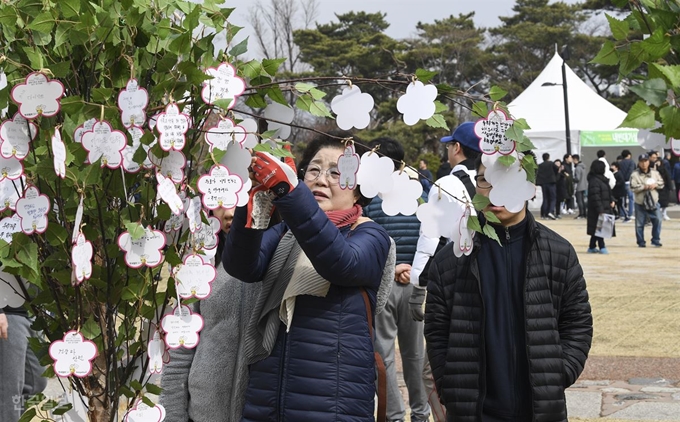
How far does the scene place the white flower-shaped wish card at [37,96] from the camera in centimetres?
216

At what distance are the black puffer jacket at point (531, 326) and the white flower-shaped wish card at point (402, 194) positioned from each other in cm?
76

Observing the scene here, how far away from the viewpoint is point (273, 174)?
261cm

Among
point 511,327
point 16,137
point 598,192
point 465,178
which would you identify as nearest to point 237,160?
point 16,137

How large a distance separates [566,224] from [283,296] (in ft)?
69.9

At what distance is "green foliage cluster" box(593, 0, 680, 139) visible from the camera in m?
1.72

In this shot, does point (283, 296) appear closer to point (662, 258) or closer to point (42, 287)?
point (42, 287)

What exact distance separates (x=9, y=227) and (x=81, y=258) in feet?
0.69

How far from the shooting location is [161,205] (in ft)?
7.80

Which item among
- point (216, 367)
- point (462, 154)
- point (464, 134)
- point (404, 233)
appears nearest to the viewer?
point (216, 367)

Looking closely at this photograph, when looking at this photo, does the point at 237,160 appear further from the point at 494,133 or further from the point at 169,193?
the point at 494,133

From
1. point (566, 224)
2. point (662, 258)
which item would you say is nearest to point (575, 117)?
point (566, 224)

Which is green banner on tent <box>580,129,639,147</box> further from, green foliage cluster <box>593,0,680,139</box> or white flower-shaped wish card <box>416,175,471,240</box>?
green foliage cluster <box>593,0,680,139</box>

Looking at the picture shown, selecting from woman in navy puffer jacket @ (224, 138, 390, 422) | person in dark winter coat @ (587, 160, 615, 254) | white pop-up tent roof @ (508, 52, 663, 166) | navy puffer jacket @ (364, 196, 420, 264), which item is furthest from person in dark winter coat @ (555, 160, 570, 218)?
woman in navy puffer jacket @ (224, 138, 390, 422)

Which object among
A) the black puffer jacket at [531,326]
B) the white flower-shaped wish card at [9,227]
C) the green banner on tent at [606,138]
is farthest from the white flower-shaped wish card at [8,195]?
the green banner on tent at [606,138]
